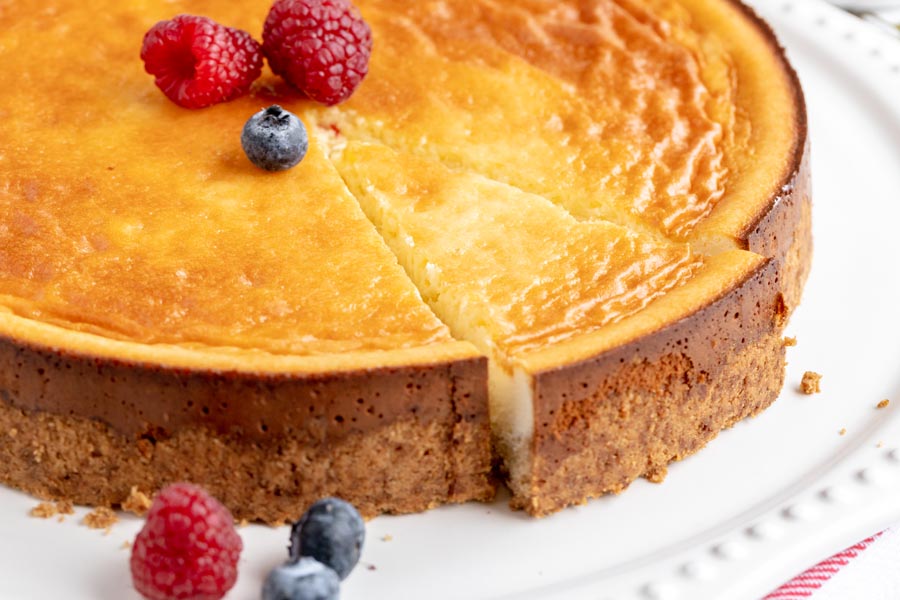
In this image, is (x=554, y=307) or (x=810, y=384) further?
(x=810, y=384)

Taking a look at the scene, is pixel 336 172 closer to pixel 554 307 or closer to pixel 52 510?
pixel 554 307

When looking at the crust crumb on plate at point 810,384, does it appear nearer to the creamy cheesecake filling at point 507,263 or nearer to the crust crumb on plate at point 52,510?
the creamy cheesecake filling at point 507,263

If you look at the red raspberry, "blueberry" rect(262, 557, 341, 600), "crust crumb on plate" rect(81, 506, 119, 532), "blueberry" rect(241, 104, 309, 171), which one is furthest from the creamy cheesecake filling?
"crust crumb on plate" rect(81, 506, 119, 532)

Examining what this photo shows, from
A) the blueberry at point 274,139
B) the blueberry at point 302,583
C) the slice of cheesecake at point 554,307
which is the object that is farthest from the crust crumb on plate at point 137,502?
the blueberry at point 274,139

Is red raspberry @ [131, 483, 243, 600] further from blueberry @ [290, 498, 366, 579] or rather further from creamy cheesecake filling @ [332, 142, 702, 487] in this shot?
creamy cheesecake filling @ [332, 142, 702, 487]

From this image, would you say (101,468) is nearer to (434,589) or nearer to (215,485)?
(215,485)

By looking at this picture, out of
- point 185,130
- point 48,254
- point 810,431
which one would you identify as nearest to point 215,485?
point 48,254

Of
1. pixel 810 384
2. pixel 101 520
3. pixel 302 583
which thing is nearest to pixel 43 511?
pixel 101 520
